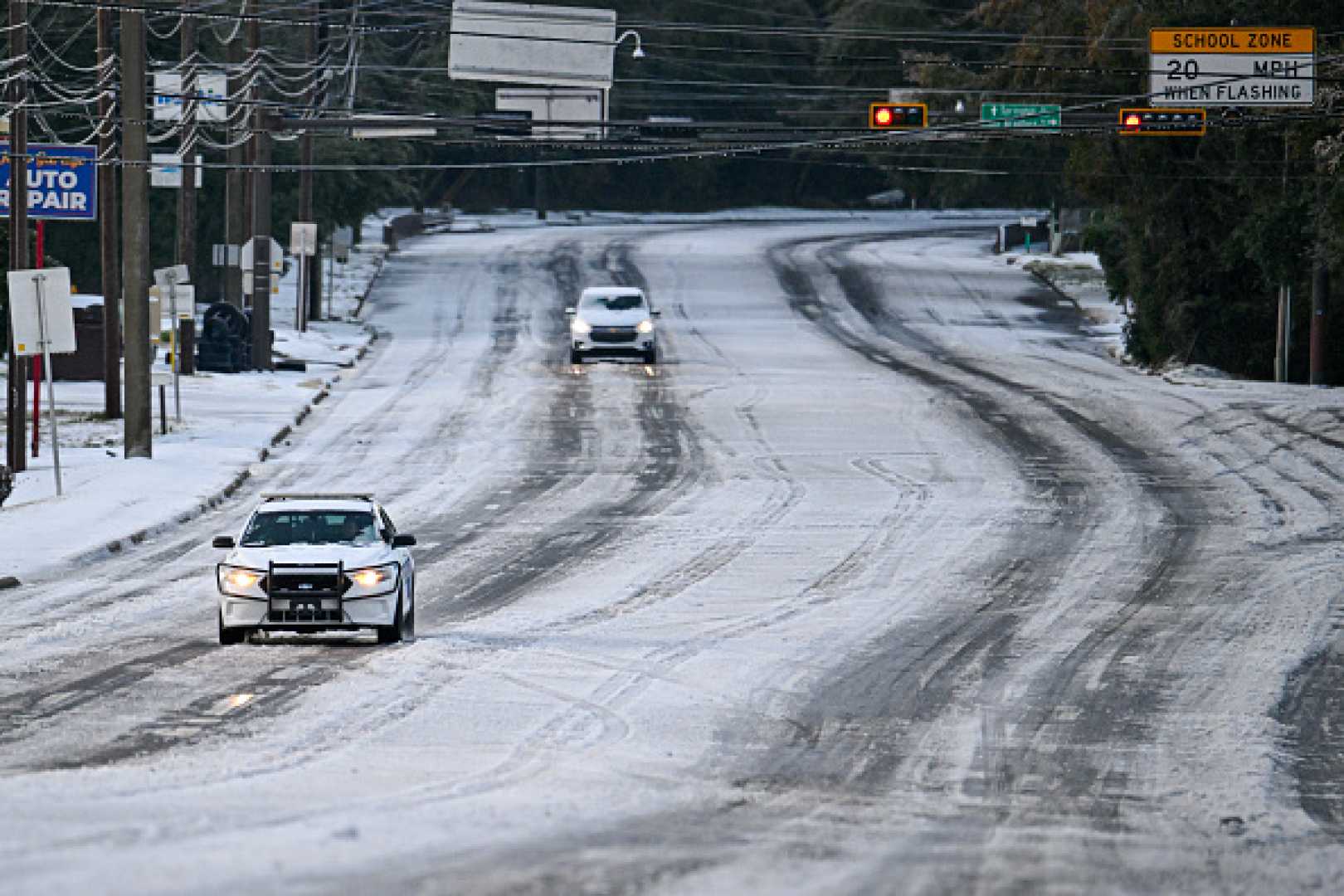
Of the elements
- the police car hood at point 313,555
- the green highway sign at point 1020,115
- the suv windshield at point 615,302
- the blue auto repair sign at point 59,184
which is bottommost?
the police car hood at point 313,555

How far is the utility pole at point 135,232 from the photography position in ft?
112

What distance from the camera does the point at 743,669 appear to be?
18.4 metres

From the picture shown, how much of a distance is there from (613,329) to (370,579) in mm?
32727

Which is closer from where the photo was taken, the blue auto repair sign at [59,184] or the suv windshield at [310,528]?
the suv windshield at [310,528]

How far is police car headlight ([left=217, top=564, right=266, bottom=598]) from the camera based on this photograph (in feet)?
61.7

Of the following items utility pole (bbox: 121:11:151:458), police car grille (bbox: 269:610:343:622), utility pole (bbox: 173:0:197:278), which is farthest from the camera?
utility pole (bbox: 173:0:197:278)

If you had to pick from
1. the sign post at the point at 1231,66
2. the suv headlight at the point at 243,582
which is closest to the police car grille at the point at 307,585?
the suv headlight at the point at 243,582

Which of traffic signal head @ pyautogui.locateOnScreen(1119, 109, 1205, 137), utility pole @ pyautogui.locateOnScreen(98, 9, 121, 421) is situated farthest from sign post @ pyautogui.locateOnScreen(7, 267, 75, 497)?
traffic signal head @ pyautogui.locateOnScreen(1119, 109, 1205, 137)

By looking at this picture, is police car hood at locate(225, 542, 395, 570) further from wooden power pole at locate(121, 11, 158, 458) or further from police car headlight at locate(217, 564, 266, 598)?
wooden power pole at locate(121, 11, 158, 458)

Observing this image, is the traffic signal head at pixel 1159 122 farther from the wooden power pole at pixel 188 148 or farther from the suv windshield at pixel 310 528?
the suv windshield at pixel 310 528

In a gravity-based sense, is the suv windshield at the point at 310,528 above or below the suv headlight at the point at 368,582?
above

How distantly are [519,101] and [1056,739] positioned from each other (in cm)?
4288

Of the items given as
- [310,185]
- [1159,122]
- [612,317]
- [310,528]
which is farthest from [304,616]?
[310,185]

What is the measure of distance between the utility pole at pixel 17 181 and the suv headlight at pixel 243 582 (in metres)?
13.2
